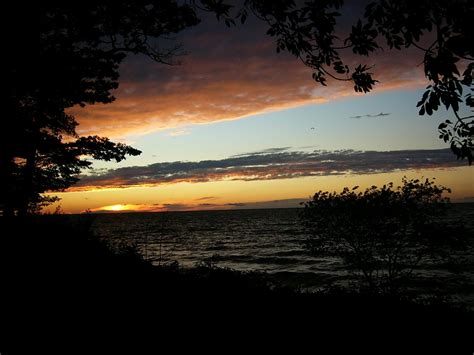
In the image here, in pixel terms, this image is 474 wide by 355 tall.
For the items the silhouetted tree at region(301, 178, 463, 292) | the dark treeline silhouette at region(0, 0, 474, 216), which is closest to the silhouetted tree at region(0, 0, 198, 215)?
the dark treeline silhouette at region(0, 0, 474, 216)

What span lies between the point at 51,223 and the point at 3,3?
8.81 meters

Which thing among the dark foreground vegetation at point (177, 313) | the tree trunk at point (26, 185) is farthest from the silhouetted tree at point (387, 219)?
the tree trunk at point (26, 185)

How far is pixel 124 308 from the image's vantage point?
718 cm

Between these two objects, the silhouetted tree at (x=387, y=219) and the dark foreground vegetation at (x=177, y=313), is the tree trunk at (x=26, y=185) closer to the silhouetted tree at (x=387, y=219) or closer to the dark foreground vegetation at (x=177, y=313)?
the dark foreground vegetation at (x=177, y=313)

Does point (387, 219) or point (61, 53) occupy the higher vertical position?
point (61, 53)

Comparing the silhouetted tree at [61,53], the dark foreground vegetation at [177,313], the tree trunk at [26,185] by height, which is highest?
the silhouetted tree at [61,53]

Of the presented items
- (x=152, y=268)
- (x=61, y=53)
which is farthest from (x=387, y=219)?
(x=61, y=53)

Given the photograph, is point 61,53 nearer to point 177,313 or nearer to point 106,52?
point 106,52

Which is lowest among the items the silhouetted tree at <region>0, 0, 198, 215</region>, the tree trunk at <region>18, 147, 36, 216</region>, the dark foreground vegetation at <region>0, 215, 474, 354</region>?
the dark foreground vegetation at <region>0, 215, 474, 354</region>

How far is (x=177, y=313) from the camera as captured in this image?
717 cm

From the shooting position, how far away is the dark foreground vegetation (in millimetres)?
6301

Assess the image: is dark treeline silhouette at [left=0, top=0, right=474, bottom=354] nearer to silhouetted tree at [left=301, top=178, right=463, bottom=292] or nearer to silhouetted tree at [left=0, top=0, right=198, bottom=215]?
silhouetted tree at [left=0, top=0, right=198, bottom=215]

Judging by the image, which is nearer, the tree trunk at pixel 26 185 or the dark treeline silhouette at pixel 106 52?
the dark treeline silhouette at pixel 106 52

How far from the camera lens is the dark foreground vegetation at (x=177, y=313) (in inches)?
248
